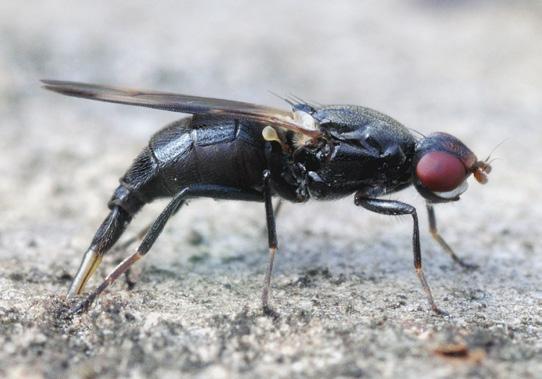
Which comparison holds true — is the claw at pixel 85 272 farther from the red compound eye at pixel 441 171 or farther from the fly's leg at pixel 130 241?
the red compound eye at pixel 441 171

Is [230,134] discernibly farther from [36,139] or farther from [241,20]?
[241,20]

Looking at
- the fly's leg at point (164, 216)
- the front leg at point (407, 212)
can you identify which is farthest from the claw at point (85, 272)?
the front leg at point (407, 212)

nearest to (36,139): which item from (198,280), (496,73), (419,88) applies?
(198,280)

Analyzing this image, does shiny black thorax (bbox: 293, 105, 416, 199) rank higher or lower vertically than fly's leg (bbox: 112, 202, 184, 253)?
higher

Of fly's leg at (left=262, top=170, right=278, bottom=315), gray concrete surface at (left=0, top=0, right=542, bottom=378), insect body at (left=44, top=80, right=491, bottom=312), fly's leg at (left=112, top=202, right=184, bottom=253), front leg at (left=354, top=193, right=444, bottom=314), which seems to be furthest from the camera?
fly's leg at (left=112, top=202, right=184, bottom=253)

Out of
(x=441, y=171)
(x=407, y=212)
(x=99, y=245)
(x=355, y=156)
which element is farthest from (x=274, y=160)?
(x=99, y=245)

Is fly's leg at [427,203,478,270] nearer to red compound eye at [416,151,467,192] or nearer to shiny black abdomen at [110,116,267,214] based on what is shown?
red compound eye at [416,151,467,192]

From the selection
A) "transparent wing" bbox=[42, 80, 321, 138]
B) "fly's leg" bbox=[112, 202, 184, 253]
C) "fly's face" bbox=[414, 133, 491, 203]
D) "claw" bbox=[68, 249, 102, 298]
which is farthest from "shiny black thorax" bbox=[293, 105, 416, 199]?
"claw" bbox=[68, 249, 102, 298]
